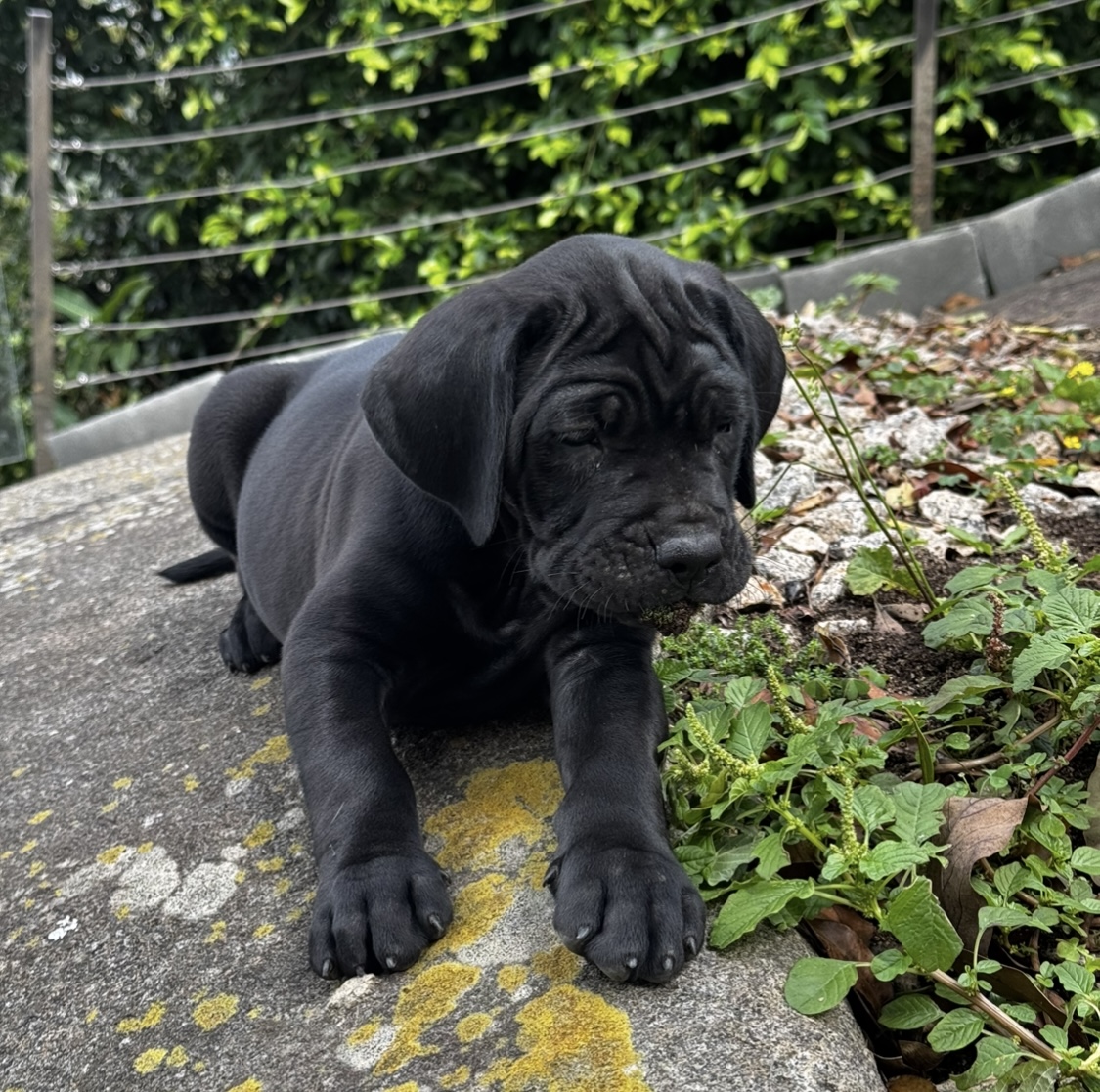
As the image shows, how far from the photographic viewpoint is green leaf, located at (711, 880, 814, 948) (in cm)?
202

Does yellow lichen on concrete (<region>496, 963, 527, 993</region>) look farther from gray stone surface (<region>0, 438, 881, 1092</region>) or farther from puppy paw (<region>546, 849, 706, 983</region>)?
puppy paw (<region>546, 849, 706, 983</region>)

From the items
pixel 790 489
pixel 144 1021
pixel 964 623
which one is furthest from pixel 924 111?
pixel 144 1021

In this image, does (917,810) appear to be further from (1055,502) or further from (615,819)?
(1055,502)

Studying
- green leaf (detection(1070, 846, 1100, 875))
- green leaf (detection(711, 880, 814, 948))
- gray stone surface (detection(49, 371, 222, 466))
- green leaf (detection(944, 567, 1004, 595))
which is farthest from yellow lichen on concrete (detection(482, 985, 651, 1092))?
gray stone surface (detection(49, 371, 222, 466))

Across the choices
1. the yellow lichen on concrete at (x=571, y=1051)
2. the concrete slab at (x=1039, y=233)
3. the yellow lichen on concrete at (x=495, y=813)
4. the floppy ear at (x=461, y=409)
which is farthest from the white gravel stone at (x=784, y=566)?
the concrete slab at (x=1039, y=233)

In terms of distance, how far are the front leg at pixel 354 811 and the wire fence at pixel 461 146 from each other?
5511 mm

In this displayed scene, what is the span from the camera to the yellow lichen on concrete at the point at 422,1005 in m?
2.01

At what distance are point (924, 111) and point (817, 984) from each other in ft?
22.3

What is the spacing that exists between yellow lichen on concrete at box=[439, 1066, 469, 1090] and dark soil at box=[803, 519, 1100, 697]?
4.32 ft

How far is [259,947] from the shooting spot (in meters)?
2.36

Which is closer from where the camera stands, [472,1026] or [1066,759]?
[472,1026]

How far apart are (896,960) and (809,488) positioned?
2213 millimetres

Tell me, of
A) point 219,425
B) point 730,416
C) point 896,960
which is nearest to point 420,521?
point 730,416

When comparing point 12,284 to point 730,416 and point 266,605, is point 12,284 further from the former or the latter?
point 730,416
